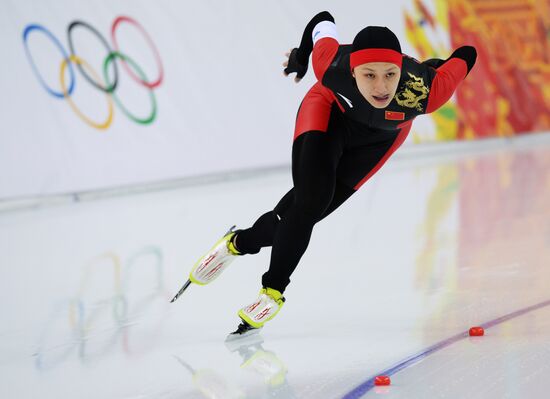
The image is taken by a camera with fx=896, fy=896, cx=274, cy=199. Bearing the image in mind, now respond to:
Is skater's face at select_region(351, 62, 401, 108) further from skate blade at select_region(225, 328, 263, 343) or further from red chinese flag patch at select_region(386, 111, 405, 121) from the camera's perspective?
skate blade at select_region(225, 328, 263, 343)

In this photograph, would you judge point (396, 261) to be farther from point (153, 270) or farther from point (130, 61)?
point (130, 61)

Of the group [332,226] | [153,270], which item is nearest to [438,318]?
[153,270]

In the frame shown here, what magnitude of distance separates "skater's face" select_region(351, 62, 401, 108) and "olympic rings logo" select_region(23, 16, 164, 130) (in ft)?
16.9

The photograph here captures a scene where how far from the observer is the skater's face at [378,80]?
2682 millimetres

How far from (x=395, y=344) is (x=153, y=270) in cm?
191

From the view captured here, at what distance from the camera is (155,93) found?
8102mm

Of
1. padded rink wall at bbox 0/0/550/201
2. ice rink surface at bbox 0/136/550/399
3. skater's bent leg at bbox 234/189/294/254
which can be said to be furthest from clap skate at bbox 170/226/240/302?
padded rink wall at bbox 0/0/550/201

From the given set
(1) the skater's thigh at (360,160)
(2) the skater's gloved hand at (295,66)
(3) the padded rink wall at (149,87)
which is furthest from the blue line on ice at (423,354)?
(3) the padded rink wall at (149,87)

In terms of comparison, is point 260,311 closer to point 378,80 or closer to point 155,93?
point 378,80

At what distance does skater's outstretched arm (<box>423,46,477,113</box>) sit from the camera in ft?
9.20

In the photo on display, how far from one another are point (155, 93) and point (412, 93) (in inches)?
220

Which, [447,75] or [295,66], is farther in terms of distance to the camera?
[295,66]

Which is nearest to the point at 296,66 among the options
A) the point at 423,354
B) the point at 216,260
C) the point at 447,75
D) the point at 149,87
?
the point at 447,75

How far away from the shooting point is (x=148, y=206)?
23.1ft
